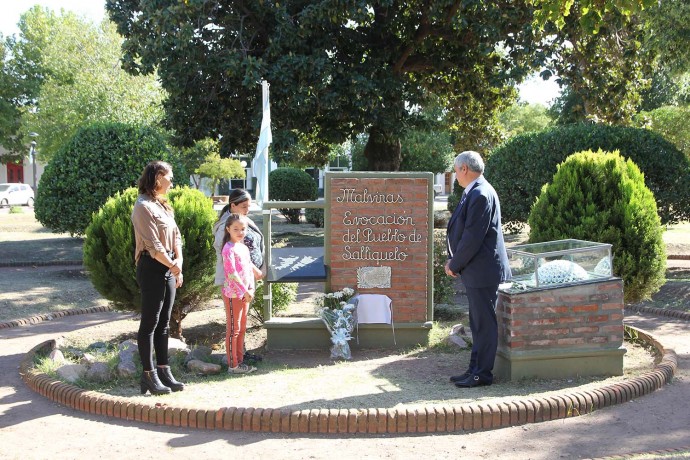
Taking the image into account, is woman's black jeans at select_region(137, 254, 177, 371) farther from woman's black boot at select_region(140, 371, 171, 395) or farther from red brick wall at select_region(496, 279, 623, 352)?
red brick wall at select_region(496, 279, 623, 352)

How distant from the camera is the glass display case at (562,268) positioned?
21.1 feet

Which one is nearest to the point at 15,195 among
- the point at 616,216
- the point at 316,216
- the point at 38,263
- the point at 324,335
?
the point at 316,216

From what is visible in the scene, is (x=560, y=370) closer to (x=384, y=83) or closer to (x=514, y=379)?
(x=514, y=379)

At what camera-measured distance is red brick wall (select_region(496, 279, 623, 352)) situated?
6.33 meters

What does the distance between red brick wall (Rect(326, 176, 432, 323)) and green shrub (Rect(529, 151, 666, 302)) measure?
2.38 m

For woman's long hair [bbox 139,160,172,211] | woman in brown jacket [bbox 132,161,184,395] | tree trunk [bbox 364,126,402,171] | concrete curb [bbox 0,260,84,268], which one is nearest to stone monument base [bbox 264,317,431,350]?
woman in brown jacket [bbox 132,161,184,395]

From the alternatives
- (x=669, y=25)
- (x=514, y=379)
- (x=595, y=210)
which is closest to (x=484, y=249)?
(x=514, y=379)

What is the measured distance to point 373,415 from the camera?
524 centimetres

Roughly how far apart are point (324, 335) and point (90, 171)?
29.6 ft

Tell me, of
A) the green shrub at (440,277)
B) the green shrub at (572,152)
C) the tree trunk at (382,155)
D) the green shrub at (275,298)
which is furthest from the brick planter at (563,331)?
the tree trunk at (382,155)

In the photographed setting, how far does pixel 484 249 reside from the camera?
20.6ft

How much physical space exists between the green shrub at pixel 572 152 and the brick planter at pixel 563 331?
8871mm

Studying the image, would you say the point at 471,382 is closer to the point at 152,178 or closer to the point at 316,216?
the point at 152,178

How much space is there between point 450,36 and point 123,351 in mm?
12836
